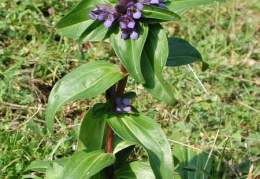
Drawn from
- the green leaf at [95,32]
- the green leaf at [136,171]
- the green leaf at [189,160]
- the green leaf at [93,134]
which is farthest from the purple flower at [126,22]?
the green leaf at [189,160]

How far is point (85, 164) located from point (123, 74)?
714 mm

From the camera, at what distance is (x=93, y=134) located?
2674 mm

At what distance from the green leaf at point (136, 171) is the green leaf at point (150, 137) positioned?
0.40 m

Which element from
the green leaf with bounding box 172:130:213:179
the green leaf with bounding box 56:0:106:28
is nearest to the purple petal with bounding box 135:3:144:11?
the green leaf with bounding box 56:0:106:28

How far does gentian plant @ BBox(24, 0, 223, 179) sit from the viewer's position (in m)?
1.87

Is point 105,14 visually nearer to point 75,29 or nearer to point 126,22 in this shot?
point 126,22

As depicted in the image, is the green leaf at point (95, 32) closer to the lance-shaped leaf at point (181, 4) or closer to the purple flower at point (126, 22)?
the purple flower at point (126, 22)

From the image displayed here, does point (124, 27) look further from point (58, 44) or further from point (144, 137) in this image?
point (58, 44)

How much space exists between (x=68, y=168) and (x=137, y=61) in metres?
0.99

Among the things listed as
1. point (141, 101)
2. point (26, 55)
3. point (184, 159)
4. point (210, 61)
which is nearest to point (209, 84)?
point (210, 61)

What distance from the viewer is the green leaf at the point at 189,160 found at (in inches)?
119

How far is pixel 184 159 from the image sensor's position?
3145mm

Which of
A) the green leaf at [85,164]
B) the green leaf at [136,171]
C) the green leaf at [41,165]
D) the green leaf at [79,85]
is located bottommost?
the green leaf at [136,171]

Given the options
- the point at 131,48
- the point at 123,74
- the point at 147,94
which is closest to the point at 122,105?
the point at 123,74
